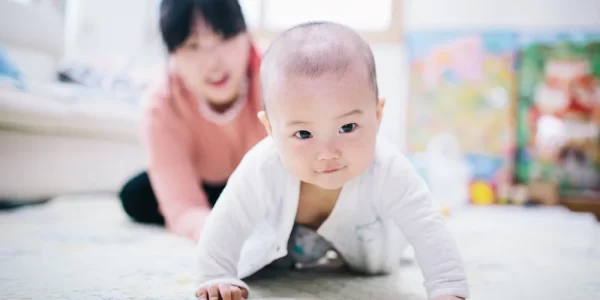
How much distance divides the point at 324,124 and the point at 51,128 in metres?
1.23

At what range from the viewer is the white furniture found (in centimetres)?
142

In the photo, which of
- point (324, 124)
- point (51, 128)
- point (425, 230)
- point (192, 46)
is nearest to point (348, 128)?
point (324, 124)

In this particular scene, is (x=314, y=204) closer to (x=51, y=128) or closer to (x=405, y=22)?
(x=51, y=128)

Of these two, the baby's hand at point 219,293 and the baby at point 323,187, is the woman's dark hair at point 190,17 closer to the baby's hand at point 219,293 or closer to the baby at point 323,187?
the baby at point 323,187

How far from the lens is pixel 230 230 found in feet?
2.19

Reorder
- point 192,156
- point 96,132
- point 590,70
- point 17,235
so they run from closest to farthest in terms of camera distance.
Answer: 1. point 17,235
2. point 192,156
3. point 96,132
4. point 590,70

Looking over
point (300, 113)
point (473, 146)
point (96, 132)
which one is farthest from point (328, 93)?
point (473, 146)

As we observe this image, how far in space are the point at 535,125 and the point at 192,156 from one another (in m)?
2.00

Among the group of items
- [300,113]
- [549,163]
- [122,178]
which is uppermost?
[300,113]

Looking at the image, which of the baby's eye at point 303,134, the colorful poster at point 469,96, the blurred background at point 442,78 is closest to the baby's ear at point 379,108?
the baby's eye at point 303,134

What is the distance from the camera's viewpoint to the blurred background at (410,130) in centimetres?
85

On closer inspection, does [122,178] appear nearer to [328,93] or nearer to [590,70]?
[328,93]

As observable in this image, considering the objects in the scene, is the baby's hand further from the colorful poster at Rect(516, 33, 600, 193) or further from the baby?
the colorful poster at Rect(516, 33, 600, 193)

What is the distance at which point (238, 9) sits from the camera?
1.05 meters
